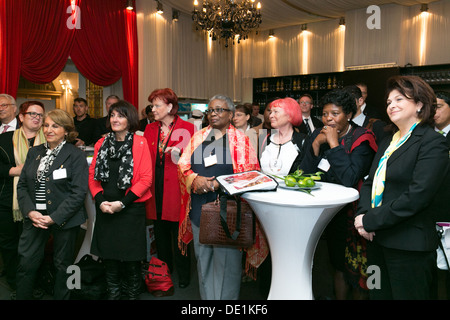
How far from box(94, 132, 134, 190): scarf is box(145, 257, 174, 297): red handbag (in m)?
0.81

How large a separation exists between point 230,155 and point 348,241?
960mm

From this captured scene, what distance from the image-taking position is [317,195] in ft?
6.14

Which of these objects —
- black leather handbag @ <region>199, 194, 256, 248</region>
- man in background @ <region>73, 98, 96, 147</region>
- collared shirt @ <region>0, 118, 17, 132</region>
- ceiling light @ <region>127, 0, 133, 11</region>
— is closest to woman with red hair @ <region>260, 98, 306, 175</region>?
black leather handbag @ <region>199, 194, 256, 248</region>

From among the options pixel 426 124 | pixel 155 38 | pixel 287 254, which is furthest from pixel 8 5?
pixel 426 124

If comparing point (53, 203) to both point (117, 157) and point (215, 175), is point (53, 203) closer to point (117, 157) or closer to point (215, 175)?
point (117, 157)

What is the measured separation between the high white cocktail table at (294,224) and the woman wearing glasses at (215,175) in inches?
12.1

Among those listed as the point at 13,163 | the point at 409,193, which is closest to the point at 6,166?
the point at 13,163

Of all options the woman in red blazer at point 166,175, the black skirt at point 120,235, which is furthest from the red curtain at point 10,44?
the black skirt at point 120,235

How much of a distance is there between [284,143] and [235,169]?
411 mm

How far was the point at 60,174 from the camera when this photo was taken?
2383 millimetres

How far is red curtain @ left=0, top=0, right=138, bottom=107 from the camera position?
473 centimetres

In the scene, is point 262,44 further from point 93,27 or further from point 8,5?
point 8,5

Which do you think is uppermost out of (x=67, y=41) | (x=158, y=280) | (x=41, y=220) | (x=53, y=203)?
(x=67, y=41)
